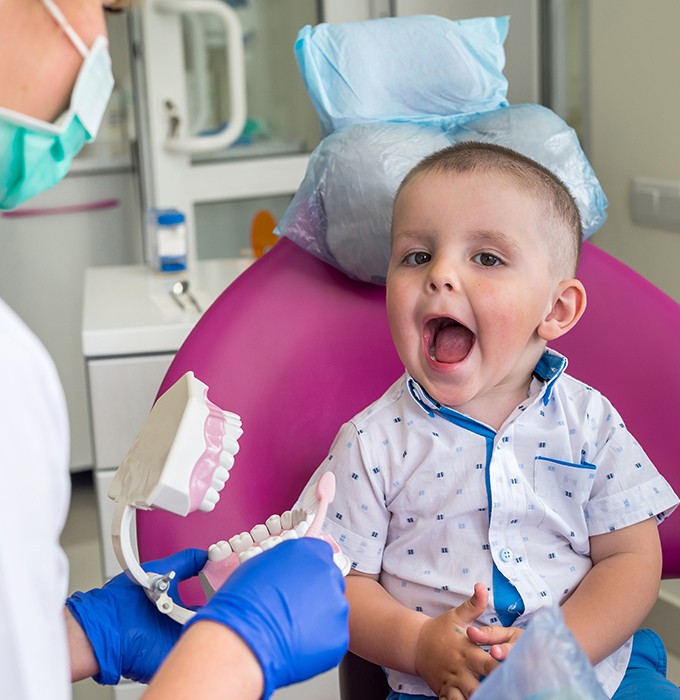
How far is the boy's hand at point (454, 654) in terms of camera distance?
935 millimetres

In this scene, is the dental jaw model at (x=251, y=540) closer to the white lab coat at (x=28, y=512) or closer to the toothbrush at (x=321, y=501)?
the toothbrush at (x=321, y=501)

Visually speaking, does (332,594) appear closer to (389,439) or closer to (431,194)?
(389,439)

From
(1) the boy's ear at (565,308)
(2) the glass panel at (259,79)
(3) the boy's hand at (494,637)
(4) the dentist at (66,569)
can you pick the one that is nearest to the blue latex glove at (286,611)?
(4) the dentist at (66,569)

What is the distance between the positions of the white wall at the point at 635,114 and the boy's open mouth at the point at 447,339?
1020mm

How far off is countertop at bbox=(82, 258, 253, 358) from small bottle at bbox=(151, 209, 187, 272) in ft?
0.06

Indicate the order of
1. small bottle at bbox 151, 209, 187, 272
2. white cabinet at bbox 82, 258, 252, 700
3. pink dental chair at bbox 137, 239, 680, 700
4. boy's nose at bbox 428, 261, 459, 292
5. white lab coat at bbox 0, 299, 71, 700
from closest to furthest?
white lab coat at bbox 0, 299, 71, 700
boy's nose at bbox 428, 261, 459, 292
pink dental chair at bbox 137, 239, 680, 700
white cabinet at bbox 82, 258, 252, 700
small bottle at bbox 151, 209, 187, 272

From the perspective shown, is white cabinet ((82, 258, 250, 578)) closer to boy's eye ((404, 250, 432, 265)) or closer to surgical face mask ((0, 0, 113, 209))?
boy's eye ((404, 250, 432, 265))

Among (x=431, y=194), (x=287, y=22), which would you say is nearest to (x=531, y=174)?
(x=431, y=194)

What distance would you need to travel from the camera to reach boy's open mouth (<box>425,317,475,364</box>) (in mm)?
1066

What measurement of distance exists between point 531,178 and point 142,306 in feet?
3.17

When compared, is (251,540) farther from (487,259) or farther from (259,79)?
(259,79)

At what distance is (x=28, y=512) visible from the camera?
0.60 meters

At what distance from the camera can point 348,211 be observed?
1223mm

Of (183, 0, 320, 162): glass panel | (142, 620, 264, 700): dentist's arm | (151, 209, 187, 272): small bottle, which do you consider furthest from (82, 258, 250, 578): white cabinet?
(183, 0, 320, 162): glass panel
